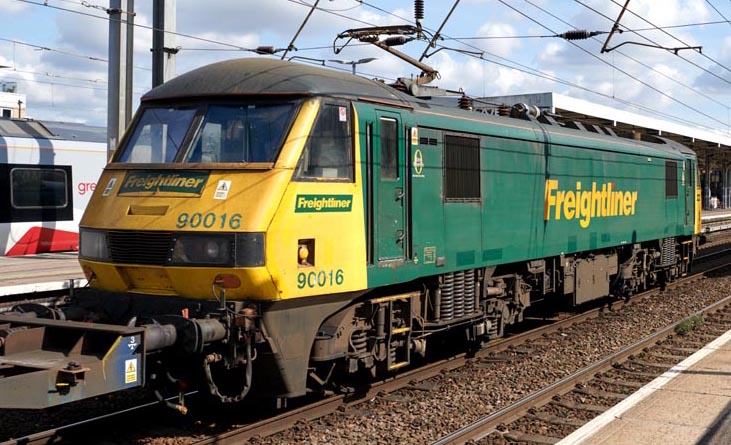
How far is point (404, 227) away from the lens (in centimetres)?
867

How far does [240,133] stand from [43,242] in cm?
1138

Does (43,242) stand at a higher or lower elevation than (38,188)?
lower

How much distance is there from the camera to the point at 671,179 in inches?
725

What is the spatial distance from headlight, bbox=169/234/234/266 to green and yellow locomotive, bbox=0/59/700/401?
0.04 feet

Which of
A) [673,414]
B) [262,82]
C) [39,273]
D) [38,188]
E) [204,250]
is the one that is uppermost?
[262,82]

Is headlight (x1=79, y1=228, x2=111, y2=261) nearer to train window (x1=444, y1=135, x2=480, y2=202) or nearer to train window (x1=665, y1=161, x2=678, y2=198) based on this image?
train window (x1=444, y1=135, x2=480, y2=202)

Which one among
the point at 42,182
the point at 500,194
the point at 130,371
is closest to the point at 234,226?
the point at 130,371

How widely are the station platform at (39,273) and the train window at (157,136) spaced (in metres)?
2.57

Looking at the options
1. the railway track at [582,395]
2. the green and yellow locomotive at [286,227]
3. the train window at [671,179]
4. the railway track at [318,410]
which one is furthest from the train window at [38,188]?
the train window at [671,179]

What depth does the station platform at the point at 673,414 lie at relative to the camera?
734 centimetres

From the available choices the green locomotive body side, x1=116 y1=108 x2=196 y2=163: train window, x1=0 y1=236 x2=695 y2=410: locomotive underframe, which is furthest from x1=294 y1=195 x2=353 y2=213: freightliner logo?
x1=116 y1=108 x2=196 y2=163: train window

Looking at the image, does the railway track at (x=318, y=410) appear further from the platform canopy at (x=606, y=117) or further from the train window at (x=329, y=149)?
the platform canopy at (x=606, y=117)

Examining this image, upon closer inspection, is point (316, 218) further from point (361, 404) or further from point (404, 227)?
point (361, 404)

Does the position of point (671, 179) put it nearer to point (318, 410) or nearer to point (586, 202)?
point (586, 202)
